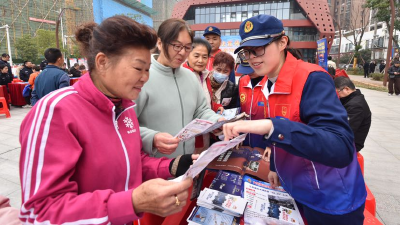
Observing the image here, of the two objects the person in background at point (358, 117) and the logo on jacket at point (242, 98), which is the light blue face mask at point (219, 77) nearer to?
the logo on jacket at point (242, 98)

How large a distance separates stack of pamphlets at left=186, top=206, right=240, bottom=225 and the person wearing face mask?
1.88 meters

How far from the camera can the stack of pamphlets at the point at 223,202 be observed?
4.19ft

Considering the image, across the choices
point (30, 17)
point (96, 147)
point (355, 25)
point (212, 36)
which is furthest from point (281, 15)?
point (30, 17)

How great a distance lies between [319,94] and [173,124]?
1058 millimetres

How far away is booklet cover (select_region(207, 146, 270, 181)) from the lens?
1707 millimetres

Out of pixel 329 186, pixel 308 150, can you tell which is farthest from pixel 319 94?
pixel 329 186

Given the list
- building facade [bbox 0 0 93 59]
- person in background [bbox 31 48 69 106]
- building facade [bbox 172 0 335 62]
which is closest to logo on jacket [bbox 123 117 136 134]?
person in background [bbox 31 48 69 106]

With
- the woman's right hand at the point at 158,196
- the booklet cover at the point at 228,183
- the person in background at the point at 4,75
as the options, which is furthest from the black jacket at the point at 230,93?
the person in background at the point at 4,75

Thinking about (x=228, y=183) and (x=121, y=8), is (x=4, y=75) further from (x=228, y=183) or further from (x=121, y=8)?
(x=121, y=8)

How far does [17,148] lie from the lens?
4.55m

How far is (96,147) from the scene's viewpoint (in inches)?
37.0

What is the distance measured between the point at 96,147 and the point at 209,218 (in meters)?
0.71

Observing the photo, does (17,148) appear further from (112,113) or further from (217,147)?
(217,147)

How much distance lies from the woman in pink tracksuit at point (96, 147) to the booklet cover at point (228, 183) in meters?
0.57
